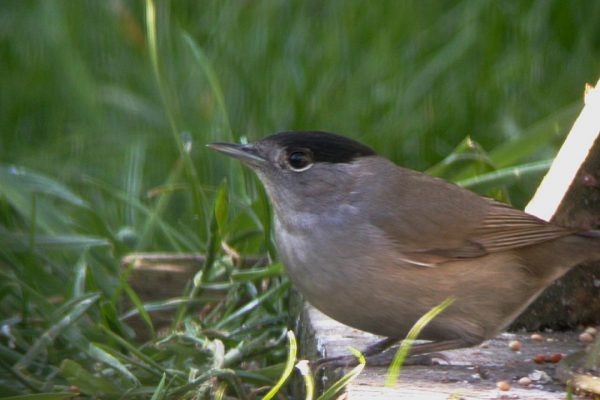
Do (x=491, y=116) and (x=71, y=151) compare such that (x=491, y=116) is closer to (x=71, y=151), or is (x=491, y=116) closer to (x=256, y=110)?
(x=256, y=110)

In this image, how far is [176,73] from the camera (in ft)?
22.7

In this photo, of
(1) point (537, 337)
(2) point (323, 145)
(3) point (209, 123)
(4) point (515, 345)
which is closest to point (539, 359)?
(4) point (515, 345)

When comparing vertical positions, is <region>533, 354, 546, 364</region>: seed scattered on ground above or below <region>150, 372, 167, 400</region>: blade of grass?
above

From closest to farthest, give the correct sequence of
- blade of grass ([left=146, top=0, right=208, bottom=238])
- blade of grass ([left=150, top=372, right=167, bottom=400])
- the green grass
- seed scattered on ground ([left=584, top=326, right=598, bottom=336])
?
blade of grass ([left=150, top=372, right=167, bottom=400]), seed scattered on ground ([left=584, top=326, right=598, bottom=336]), the green grass, blade of grass ([left=146, top=0, right=208, bottom=238])

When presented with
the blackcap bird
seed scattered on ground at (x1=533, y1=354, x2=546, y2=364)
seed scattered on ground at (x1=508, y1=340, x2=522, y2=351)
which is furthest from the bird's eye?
seed scattered on ground at (x1=533, y1=354, x2=546, y2=364)

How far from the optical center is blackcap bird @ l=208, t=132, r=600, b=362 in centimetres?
397

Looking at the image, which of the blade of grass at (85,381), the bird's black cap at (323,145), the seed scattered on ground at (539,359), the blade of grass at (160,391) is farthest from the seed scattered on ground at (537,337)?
the blade of grass at (85,381)

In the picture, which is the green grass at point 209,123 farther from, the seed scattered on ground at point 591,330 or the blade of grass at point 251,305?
the seed scattered on ground at point 591,330

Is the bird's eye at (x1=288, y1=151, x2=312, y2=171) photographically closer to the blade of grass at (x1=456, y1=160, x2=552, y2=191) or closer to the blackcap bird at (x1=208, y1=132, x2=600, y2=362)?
the blackcap bird at (x1=208, y1=132, x2=600, y2=362)

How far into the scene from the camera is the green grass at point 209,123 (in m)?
4.62

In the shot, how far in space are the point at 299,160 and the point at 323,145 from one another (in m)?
0.10

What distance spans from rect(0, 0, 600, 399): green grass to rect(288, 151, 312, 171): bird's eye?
270 mm

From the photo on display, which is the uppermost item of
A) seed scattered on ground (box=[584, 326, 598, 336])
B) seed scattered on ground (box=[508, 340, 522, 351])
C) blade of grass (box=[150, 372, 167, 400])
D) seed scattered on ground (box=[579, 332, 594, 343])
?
seed scattered on ground (box=[584, 326, 598, 336])

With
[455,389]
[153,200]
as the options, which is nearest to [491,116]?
[153,200]
